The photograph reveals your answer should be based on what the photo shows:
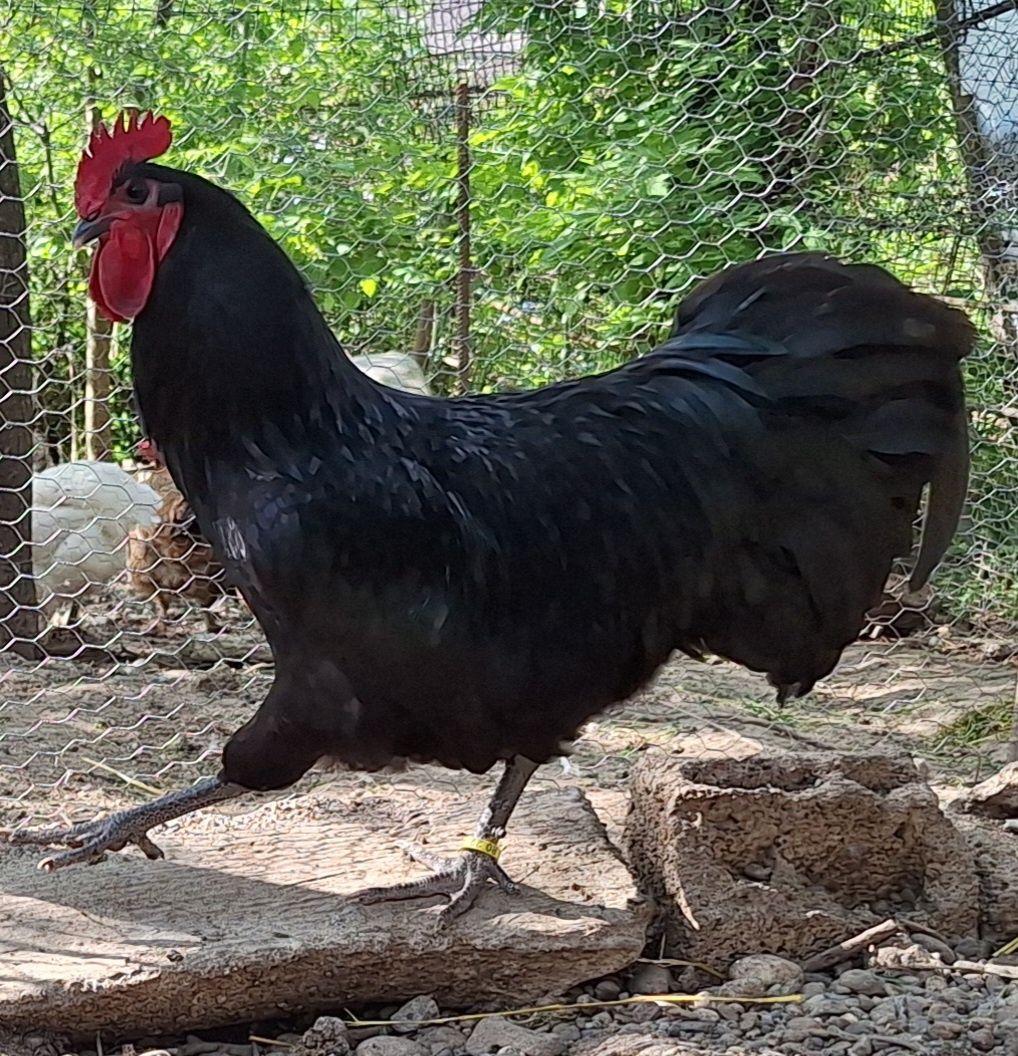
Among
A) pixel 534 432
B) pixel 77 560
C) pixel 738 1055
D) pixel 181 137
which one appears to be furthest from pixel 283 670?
pixel 77 560

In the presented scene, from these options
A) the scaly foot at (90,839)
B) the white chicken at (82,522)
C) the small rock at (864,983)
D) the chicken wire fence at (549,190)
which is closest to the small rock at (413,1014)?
the scaly foot at (90,839)

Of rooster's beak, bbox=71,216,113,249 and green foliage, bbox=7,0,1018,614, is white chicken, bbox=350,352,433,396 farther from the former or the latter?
rooster's beak, bbox=71,216,113,249

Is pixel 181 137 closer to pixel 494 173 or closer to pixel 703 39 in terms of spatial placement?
pixel 494 173

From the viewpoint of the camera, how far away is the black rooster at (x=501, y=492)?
2324mm

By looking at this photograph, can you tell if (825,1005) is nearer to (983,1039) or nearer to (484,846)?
(983,1039)

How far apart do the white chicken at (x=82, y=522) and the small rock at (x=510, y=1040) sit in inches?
128

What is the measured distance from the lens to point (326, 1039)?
230 cm

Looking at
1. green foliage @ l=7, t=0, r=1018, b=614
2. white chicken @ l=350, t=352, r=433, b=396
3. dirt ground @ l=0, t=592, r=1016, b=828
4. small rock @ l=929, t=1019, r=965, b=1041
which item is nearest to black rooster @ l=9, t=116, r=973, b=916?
small rock @ l=929, t=1019, r=965, b=1041

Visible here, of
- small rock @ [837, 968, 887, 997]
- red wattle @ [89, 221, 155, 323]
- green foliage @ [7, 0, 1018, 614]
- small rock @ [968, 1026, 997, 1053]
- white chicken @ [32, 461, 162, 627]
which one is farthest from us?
white chicken @ [32, 461, 162, 627]

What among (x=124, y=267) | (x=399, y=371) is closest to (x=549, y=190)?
(x=399, y=371)

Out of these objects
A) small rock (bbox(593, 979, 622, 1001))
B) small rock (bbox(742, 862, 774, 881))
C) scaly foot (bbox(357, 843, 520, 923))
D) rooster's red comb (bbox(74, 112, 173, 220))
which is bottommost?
small rock (bbox(593, 979, 622, 1001))

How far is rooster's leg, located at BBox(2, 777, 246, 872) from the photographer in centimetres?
261

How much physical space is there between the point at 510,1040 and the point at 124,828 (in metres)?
0.93

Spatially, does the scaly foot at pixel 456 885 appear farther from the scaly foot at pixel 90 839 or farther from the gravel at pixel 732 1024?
the scaly foot at pixel 90 839
